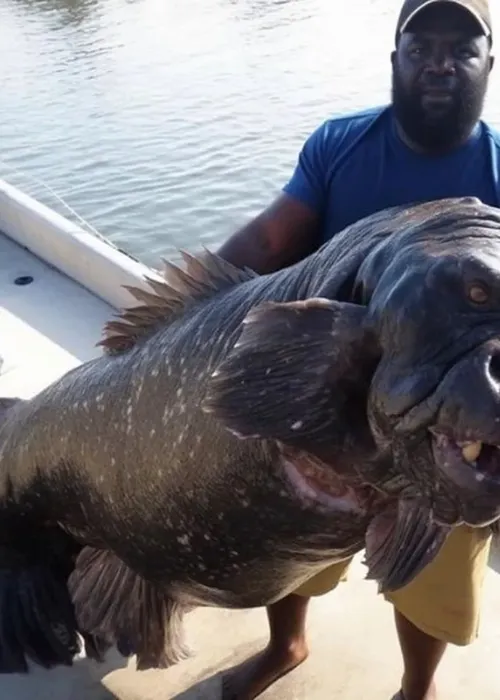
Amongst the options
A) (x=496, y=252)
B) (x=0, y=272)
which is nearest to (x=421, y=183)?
(x=496, y=252)

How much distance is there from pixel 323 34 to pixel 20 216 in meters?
14.9

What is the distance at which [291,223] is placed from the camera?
294cm

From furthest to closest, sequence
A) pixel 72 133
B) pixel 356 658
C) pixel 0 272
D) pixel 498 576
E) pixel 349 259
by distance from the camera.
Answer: pixel 72 133 → pixel 0 272 → pixel 498 576 → pixel 356 658 → pixel 349 259

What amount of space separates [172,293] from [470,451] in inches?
42.7

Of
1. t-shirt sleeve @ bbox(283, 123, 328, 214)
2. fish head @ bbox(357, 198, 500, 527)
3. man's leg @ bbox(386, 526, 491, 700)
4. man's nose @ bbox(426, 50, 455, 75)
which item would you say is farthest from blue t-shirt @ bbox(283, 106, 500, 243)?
fish head @ bbox(357, 198, 500, 527)

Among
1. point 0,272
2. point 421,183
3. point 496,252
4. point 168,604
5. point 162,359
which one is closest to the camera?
point 496,252

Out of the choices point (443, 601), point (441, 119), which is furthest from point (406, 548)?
point (441, 119)

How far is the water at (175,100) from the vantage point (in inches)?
470

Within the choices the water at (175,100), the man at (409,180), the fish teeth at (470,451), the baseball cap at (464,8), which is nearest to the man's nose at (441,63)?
the man at (409,180)

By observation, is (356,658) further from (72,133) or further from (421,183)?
(72,133)

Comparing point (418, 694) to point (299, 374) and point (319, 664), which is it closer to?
point (319, 664)

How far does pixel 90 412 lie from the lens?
2.40 metres

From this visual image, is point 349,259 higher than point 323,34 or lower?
higher

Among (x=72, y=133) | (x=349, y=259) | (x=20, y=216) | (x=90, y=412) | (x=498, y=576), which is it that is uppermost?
(x=349, y=259)
